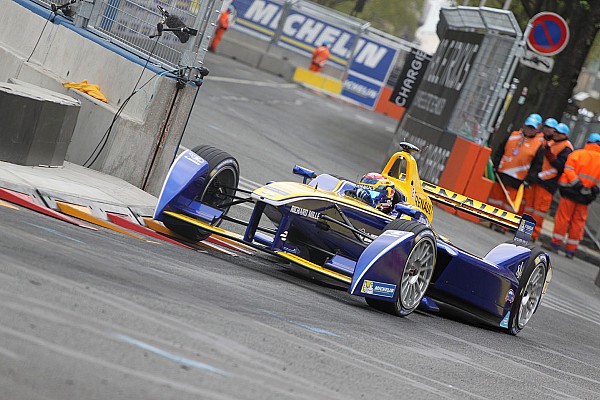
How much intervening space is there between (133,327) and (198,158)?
4247mm

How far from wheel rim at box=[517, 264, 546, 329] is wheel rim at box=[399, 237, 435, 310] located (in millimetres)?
1866

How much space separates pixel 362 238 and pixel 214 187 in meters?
1.39

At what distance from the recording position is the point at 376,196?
34.9ft

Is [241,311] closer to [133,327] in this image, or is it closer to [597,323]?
[133,327]

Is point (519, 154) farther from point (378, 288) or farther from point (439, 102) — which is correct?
point (378, 288)

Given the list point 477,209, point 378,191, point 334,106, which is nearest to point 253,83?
point 334,106

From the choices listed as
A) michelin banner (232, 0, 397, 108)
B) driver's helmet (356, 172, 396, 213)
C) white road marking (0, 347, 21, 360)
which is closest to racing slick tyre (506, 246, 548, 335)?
driver's helmet (356, 172, 396, 213)

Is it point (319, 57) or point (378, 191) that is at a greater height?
point (319, 57)

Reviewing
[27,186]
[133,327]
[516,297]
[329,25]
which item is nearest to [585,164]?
[516,297]

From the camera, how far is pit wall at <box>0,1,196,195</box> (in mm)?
11656

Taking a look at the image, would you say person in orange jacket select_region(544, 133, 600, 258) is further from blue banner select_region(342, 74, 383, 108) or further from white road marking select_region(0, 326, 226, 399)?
blue banner select_region(342, 74, 383, 108)

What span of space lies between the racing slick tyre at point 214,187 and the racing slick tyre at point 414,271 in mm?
1579

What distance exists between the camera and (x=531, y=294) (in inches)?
458

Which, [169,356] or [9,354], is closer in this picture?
[9,354]
